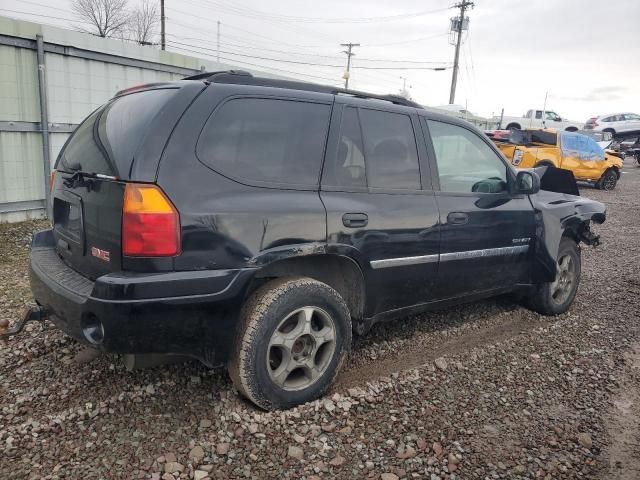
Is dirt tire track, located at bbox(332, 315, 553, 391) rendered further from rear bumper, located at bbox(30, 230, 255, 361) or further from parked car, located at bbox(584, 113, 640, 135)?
parked car, located at bbox(584, 113, 640, 135)

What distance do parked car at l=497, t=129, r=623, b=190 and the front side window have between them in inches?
420

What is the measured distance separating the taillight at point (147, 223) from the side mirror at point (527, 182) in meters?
2.96

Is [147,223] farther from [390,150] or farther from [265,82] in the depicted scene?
[390,150]

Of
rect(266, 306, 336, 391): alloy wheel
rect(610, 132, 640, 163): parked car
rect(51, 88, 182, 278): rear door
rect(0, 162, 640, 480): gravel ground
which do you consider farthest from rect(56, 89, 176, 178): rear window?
rect(610, 132, 640, 163): parked car

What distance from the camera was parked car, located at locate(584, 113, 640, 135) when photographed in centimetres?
3070

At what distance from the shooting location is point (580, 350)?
3947 millimetres

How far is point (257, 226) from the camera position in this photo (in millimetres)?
2609

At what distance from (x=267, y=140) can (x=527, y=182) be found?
2.43m

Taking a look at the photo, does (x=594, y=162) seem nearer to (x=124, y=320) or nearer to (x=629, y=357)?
(x=629, y=357)

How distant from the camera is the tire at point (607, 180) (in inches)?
646

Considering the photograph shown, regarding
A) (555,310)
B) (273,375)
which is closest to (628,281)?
(555,310)

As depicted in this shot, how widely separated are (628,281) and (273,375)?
203 inches

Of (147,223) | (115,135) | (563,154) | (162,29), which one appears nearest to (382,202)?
(147,223)

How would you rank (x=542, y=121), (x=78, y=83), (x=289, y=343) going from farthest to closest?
(x=542, y=121) < (x=78, y=83) < (x=289, y=343)
